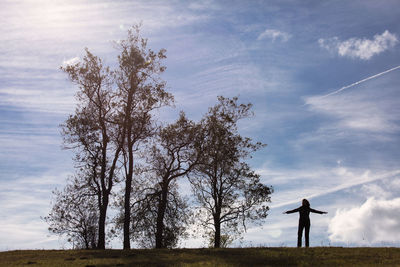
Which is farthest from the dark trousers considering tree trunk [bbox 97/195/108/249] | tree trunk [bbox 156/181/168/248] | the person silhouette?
tree trunk [bbox 97/195/108/249]

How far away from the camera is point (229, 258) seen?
21.8 meters

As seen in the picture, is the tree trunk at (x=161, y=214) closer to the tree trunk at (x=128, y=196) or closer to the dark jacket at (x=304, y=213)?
the tree trunk at (x=128, y=196)

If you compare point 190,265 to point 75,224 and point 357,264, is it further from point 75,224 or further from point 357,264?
point 75,224

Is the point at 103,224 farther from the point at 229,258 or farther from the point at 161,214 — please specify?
the point at 229,258

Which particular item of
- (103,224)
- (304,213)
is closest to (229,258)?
(304,213)

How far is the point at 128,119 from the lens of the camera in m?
37.7

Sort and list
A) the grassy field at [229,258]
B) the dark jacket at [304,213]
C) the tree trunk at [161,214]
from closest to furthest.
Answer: the grassy field at [229,258] < the dark jacket at [304,213] < the tree trunk at [161,214]

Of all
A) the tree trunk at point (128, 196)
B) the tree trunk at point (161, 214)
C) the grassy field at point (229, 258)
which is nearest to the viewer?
the grassy field at point (229, 258)

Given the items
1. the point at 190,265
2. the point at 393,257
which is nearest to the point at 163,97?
the point at 190,265

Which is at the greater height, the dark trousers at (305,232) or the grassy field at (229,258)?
the dark trousers at (305,232)

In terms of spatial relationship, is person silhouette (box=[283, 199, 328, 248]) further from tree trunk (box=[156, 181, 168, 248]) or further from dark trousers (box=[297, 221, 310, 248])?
tree trunk (box=[156, 181, 168, 248])

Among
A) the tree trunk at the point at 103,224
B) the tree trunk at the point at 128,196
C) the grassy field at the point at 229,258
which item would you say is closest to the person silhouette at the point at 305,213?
the grassy field at the point at 229,258

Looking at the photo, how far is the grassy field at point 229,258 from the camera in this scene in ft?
64.8

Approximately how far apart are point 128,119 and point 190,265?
2080cm
